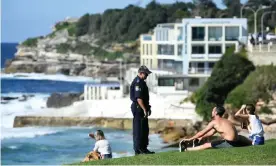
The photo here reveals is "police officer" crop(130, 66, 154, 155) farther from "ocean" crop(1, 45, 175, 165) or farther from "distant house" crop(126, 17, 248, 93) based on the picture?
"distant house" crop(126, 17, 248, 93)

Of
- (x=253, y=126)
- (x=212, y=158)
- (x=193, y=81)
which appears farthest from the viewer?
(x=193, y=81)

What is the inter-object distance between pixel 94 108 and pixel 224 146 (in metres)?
42.2

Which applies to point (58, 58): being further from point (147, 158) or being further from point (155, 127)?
point (147, 158)

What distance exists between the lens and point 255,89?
48156 mm

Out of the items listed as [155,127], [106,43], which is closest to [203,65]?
[155,127]

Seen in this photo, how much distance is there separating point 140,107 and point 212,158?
7.50ft

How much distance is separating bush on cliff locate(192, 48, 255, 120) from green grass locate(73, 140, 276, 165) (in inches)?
1332

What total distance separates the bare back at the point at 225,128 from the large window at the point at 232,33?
4989 centimetres

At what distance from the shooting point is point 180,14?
405 feet

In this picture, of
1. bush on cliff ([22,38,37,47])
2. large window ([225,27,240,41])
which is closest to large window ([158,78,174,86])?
large window ([225,27,240,41])

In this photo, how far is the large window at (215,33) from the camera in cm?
6556

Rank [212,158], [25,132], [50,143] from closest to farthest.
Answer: [212,158], [50,143], [25,132]

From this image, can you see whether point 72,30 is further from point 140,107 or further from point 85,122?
point 140,107

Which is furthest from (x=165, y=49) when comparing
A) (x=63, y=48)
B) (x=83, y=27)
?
(x=83, y=27)
